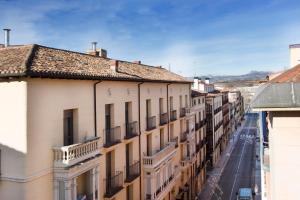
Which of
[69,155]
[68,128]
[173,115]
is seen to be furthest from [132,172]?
[173,115]

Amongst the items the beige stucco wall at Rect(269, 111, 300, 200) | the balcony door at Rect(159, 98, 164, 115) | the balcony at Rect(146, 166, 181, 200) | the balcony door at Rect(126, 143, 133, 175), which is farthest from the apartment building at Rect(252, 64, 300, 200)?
the balcony door at Rect(159, 98, 164, 115)

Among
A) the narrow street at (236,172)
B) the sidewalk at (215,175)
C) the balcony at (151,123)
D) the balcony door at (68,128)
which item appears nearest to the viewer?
the balcony door at (68,128)

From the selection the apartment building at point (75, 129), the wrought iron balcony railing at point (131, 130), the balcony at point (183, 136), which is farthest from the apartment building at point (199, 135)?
the wrought iron balcony railing at point (131, 130)

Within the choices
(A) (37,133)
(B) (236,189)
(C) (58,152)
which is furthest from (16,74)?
(B) (236,189)

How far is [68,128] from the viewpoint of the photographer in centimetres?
1653

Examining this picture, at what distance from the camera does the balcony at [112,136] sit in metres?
19.8

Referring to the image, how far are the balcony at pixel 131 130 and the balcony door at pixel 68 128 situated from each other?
6117mm

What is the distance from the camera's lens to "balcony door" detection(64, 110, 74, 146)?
1625cm

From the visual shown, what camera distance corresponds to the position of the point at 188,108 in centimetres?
3862

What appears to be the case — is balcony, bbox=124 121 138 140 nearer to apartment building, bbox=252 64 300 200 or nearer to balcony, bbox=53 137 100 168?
balcony, bbox=53 137 100 168

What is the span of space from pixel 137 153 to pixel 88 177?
26.1ft

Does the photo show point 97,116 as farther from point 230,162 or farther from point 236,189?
point 230,162

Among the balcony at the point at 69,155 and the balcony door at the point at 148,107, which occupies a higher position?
the balcony door at the point at 148,107

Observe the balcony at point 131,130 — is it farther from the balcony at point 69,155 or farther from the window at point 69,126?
the balcony at point 69,155
